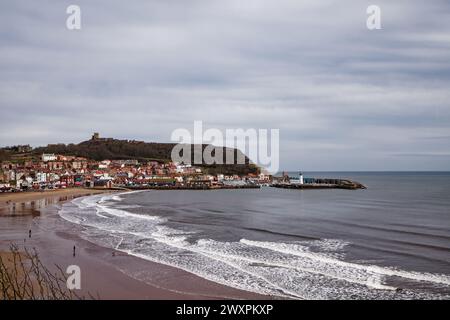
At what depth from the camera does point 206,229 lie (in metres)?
24.6

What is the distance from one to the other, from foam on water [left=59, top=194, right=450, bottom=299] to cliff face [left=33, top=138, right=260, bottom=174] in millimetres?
107725

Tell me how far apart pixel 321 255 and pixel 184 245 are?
609 cm

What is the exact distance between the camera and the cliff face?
13475cm

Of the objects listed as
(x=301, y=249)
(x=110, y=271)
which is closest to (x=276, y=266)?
(x=301, y=249)

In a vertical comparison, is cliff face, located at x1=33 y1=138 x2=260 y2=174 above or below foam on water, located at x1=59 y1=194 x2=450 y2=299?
above

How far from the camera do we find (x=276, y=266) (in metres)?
14.8

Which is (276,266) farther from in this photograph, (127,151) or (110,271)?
(127,151)

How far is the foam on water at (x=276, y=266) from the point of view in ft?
38.7

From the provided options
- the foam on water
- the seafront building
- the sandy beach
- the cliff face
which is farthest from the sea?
the cliff face

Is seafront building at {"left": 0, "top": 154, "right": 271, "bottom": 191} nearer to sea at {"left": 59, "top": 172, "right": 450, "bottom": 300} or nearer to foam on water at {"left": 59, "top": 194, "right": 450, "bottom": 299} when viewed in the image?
sea at {"left": 59, "top": 172, "right": 450, "bottom": 300}

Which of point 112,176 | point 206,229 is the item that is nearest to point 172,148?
point 112,176

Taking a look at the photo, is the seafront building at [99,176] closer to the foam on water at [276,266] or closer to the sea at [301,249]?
the sea at [301,249]

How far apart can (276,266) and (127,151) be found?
5652 inches
